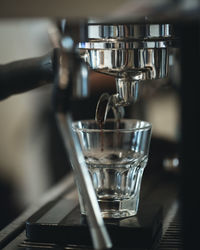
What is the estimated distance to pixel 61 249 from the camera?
53 centimetres

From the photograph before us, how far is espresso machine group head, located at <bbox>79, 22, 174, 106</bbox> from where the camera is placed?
524mm

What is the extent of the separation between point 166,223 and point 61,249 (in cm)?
14

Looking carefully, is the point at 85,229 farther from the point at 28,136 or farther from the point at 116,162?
the point at 28,136

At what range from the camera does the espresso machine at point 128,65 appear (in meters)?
0.41

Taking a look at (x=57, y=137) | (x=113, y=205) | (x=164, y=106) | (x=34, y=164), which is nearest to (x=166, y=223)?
(x=113, y=205)

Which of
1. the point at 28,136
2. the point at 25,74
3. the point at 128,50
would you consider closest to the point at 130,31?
the point at 128,50

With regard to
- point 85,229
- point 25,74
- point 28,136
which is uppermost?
point 25,74

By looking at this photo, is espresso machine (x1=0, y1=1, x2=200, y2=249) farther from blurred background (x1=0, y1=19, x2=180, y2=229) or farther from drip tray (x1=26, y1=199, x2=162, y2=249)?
blurred background (x1=0, y1=19, x2=180, y2=229)

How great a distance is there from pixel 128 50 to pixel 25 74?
0.12 metres

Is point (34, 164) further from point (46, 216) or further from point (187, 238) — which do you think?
point (187, 238)

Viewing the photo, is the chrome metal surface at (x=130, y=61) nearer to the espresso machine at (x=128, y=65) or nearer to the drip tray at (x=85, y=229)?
the espresso machine at (x=128, y=65)

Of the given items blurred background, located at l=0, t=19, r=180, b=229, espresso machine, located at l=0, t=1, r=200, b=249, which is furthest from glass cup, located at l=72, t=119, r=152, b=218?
blurred background, located at l=0, t=19, r=180, b=229

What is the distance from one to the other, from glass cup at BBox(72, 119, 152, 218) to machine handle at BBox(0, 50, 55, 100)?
0.06m

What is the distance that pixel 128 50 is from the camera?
53 centimetres
